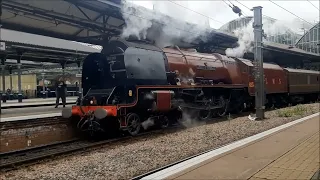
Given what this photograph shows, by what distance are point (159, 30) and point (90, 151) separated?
650 cm

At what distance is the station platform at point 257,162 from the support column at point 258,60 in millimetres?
5218

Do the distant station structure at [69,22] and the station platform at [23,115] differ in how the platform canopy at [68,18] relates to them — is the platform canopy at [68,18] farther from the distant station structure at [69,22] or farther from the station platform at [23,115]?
the station platform at [23,115]

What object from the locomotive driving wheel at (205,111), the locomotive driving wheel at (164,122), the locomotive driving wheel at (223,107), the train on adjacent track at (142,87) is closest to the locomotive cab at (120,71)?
the train on adjacent track at (142,87)

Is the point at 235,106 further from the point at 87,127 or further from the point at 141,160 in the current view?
the point at 141,160

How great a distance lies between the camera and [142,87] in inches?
406

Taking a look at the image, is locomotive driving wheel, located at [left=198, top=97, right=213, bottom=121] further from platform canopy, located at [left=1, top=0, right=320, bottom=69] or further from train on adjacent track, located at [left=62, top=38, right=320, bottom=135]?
platform canopy, located at [left=1, top=0, right=320, bottom=69]

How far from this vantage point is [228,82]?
1591cm

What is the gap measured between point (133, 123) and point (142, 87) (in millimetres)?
1155

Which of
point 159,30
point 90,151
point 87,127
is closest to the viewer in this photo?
point 90,151

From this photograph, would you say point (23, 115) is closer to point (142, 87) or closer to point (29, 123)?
point (29, 123)

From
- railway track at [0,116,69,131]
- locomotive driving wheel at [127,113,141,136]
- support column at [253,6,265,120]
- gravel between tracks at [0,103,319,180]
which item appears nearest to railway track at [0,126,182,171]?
locomotive driving wheel at [127,113,141,136]

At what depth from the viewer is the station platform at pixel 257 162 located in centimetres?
544

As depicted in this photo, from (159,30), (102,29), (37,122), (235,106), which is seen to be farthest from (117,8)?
(235,106)

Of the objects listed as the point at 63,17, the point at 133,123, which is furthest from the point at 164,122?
the point at 63,17
